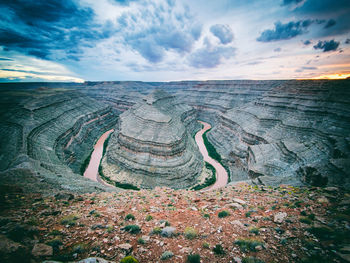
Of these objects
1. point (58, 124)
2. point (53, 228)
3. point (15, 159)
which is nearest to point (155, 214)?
point (53, 228)

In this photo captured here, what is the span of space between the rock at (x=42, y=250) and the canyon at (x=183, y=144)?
9891 mm

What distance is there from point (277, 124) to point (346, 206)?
3168cm

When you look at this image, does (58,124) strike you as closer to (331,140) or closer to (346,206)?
(346,206)

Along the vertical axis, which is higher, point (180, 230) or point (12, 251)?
point (12, 251)

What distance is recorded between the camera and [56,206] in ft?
30.9

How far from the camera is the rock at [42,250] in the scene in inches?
197

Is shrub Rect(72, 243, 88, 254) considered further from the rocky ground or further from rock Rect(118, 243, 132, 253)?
rock Rect(118, 243, 132, 253)

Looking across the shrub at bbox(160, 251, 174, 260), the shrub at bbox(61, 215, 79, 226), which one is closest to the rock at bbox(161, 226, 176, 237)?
the shrub at bbox(160, 251, 174, 260)

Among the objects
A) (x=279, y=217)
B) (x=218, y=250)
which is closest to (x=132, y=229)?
(x=218, y=250)

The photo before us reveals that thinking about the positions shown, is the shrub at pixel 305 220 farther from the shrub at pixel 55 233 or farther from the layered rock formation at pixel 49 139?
the layered rock formation at pixel 49 139

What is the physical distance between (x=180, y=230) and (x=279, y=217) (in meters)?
5.30

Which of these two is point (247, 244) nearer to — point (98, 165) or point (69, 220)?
point (69, 220)

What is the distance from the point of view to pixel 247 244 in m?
6.18

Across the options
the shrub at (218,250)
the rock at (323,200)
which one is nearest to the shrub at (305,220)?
the rock at (323,200)
